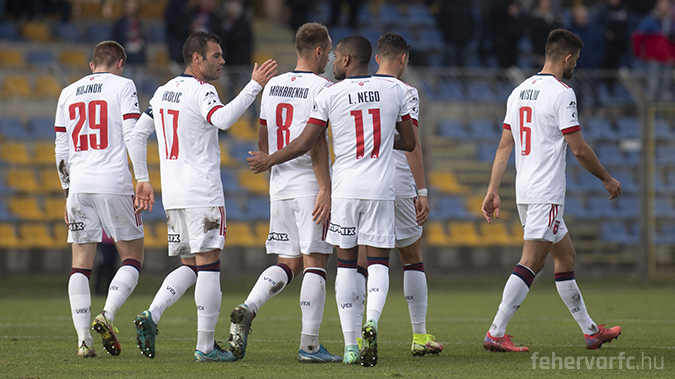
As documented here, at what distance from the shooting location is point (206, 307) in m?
6.15

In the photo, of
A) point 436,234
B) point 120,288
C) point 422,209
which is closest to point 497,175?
point 422,209

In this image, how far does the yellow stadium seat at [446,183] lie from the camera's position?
15758mm

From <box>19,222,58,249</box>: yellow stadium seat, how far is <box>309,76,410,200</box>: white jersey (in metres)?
9.54

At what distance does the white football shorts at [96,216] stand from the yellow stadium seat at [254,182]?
28.6 feet

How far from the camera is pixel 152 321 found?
604cm

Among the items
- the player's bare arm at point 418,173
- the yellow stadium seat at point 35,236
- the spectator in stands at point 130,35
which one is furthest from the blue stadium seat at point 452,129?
the player's bare arm at point 418,173

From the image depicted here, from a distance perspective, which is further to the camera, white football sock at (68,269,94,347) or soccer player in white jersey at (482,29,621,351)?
soccer player in white jersey at (482,29,621,351)

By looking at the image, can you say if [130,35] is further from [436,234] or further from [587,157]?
[587,157]

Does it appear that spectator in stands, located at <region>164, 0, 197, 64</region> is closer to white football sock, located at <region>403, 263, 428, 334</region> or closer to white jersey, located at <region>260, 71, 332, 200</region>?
white jersey, located at <region>260, 71, 332, 200</region>

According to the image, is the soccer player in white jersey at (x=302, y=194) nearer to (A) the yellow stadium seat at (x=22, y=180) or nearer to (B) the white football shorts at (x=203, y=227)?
(B) the white football shorts at (x=203, y=227)

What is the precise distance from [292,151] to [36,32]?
15.0 meters

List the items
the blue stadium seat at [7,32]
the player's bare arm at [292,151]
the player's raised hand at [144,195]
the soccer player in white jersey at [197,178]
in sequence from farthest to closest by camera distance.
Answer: the blue stadium seat at [7,32] < the player's raised hand at [144,195] < the soccer player in white jersey at [197,178] < the player's bare arm at [292,151]

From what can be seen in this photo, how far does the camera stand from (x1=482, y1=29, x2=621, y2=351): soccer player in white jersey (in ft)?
22.0

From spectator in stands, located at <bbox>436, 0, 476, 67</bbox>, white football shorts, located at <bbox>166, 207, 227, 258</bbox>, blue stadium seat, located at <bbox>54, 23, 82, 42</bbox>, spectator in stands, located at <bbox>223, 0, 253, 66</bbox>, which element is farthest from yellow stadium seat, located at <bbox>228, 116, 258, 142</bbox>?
white football shorts, located at <bbox>166, 207, 227, 258</bbox>
